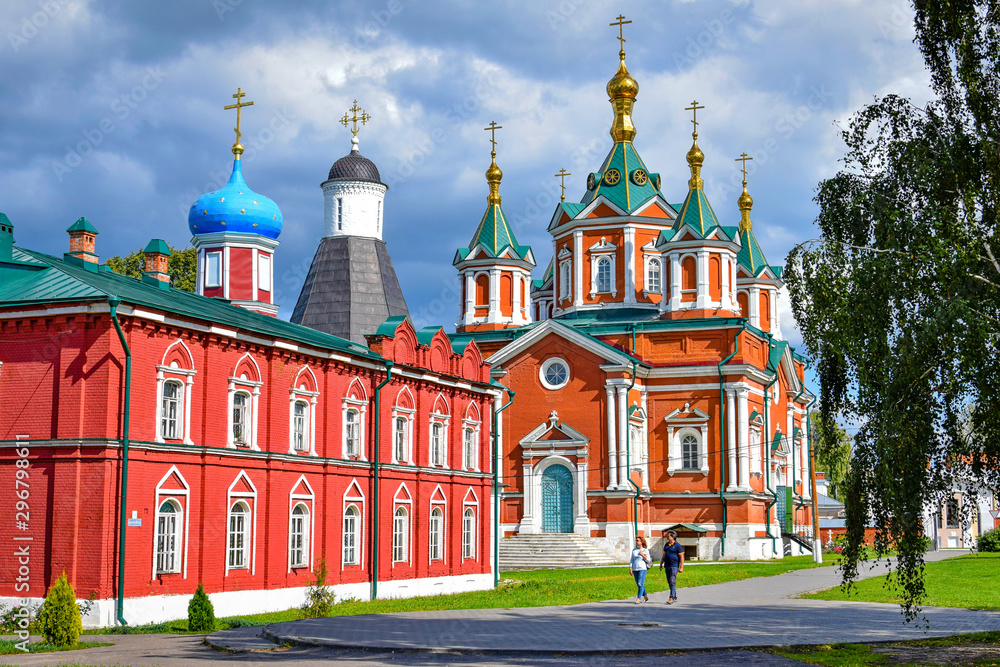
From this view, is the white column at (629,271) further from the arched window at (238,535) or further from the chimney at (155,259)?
the arched window at (238,535)

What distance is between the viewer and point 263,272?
37.1m

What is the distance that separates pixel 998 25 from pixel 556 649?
9.40 m

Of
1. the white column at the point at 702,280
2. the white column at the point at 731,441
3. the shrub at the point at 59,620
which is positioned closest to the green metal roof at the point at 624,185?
the white column at the point at 702,280

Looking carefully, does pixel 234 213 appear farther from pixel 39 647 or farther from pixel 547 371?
pixel 39 647

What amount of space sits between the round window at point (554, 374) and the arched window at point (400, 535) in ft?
52.5

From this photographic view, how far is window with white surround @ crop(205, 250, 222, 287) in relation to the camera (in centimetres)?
3656

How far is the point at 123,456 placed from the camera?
1802 cm

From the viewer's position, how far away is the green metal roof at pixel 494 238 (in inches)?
1875

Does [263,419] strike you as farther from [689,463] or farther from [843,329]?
[689,463]

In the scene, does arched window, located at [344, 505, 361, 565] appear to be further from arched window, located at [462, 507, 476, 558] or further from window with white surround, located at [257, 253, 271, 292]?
window with white surround, located at [257, 253, 271, 292]

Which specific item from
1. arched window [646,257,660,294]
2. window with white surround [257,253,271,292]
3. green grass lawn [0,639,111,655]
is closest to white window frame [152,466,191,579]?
green grass lawn [0,639,111,655]

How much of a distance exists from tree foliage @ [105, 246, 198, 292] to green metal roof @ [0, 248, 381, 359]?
1746cm

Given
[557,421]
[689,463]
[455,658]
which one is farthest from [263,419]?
[689,463]

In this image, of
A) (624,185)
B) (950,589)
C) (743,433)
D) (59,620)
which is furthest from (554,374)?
(59,620)
